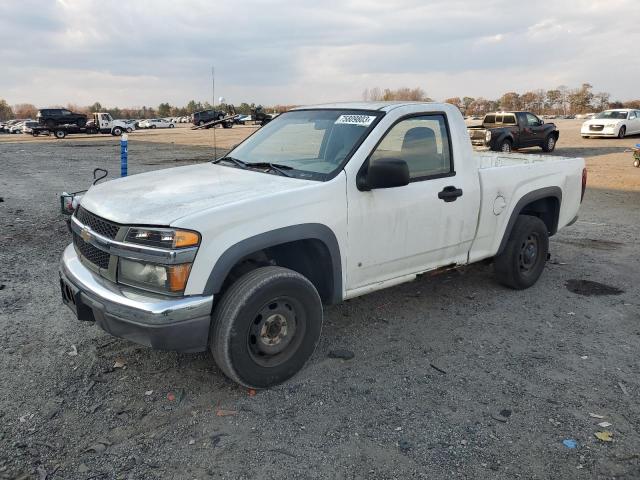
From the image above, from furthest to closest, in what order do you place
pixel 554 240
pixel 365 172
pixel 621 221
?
pixel 621 221
pixel 554 240
pixel 365 172

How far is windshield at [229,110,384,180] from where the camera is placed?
3.75m

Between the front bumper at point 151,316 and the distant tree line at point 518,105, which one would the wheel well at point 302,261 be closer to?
the front bumper at point 151,316

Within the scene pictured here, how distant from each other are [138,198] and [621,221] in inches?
326

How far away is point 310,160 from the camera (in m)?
3.89

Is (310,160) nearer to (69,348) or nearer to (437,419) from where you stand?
(437,419)

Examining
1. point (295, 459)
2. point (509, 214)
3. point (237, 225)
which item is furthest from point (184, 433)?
point (509, 214)

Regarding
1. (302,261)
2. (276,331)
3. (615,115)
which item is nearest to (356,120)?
(302,261)

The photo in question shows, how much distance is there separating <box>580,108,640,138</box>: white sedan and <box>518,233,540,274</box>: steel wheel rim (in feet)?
83.7

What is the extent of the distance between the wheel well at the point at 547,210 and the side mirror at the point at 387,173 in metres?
2.54

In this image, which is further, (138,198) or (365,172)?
(365,172)

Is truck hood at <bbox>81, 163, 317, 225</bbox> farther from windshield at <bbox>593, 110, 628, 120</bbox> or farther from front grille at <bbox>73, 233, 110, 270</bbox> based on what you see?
windshield at <bbox>593, 110, 628, 120</bbox>

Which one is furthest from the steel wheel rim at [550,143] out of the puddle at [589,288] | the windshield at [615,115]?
the puddle at [589,288]

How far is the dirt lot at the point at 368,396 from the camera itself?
2695mm

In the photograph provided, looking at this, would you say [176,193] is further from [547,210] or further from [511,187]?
[547,210]
